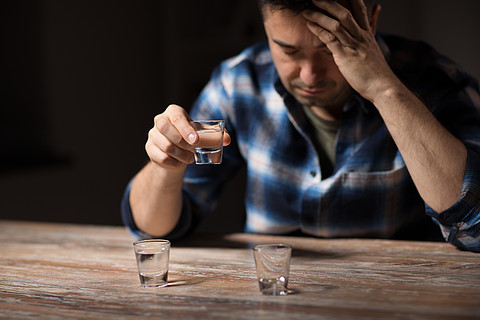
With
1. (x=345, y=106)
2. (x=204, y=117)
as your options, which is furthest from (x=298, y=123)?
(x=204, y=117)

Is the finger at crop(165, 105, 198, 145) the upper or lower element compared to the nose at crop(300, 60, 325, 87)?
lower

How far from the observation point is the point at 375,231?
1.76 m

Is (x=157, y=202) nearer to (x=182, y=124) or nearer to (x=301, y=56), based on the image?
(x=182, y=124)

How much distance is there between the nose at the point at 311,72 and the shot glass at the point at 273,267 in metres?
0.59

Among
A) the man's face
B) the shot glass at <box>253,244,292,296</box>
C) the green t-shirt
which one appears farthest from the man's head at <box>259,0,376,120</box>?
the shot glass at <box>253,244,292,296</box>

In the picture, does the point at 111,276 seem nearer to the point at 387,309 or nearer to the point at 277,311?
the point at 277,311

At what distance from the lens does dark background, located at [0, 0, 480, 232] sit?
326cm

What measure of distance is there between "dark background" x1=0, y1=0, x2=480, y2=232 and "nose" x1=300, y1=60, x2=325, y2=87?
1832mm

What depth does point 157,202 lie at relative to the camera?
1.60m

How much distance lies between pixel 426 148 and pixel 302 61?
397 millimetres

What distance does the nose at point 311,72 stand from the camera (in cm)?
151

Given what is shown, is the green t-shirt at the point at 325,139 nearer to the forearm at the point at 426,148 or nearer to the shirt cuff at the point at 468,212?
the forearm at the point at 426,148

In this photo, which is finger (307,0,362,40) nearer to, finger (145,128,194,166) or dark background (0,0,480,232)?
finger (145,128,194,166)

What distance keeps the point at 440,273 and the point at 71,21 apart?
300 cm
